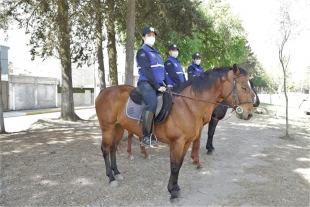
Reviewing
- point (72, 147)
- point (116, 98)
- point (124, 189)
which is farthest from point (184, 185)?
point (72, 147)

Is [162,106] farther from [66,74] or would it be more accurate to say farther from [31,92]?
[31,92]

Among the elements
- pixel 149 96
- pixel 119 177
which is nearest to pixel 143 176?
pixel 119 177

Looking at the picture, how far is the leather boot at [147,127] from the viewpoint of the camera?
416 centimetres

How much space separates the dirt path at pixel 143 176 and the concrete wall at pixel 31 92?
15.1 m

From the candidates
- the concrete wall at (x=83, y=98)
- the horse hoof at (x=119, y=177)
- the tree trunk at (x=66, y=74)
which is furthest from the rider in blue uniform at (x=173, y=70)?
the concrete wall at (x=83, y=98)

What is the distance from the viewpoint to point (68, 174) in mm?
5164

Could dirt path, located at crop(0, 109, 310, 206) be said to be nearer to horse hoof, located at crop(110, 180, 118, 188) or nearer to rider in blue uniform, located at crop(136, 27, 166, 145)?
horse hoof, located at crop(110, 180, 118, 188)

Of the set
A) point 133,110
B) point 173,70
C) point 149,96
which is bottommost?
point 133,110

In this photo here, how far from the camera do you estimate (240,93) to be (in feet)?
13.4

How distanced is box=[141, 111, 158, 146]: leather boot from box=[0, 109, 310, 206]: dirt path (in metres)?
0.98

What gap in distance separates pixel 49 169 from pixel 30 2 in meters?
7.95

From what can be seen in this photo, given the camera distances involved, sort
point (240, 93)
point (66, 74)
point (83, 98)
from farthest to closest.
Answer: point (83, 98) < point (66, 74) < point (240, 93)

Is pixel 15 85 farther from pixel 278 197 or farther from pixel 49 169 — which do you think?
pixel 278 197

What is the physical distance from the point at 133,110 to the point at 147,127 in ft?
1.79
